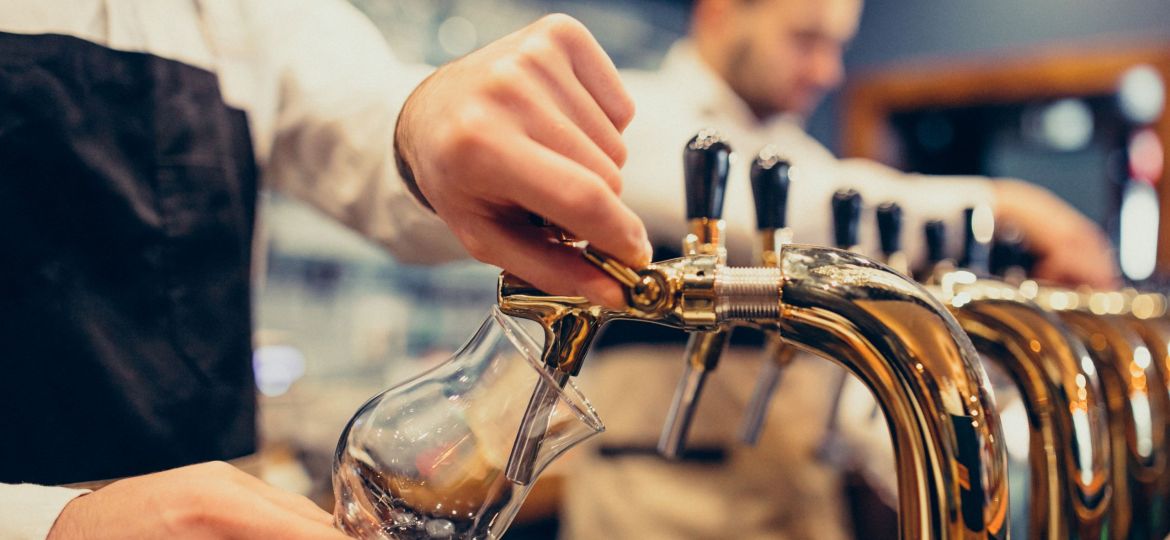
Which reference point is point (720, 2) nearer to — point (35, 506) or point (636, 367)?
point (636, 367)

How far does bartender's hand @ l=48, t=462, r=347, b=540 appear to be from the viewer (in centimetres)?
36

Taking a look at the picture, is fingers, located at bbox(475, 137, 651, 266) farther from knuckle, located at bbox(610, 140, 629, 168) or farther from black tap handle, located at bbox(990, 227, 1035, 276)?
black tap handle, located at bbox(990, 227, 1035, 276)

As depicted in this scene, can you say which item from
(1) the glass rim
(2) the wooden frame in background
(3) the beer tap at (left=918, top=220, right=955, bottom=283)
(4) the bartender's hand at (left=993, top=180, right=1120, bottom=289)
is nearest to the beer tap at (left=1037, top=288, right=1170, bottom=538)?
(3) the beer tap at (left=918, top=220, right=955, bottom=283)

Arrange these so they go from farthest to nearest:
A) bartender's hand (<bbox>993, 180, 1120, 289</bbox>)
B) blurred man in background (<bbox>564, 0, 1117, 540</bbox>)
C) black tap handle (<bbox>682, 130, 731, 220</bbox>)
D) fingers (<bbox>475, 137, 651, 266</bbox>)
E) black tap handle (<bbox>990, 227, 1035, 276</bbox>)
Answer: blurred man in background (<bbox>564, 0, 1117, 540</bbox>), bartender's hand (<bbox>993, 180, 1120, 289</bbox>), black tap handle (<bbox>990, 227, 1035, 276</bbox>), black tap handle (<bbox>682, 130, 731, 220</bbox>), fingers (<bbox>475, 137, 651, 266</bbox>)

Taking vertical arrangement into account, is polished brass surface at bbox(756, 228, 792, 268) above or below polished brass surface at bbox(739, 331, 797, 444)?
above

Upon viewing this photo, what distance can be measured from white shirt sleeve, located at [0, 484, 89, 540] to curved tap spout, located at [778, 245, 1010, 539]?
0.37 metres

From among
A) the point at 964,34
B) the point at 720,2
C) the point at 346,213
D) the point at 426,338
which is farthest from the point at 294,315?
the point at 964,34

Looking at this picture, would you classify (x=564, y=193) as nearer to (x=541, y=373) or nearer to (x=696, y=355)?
(x=541, y=373)

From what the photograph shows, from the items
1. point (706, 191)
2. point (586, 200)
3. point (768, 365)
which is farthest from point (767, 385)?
point (586, 200)

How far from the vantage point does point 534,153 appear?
1.17 ft

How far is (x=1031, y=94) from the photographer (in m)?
3.28

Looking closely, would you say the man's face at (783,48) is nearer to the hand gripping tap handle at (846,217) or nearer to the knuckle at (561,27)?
the hand gripping tap handle at (846,217)

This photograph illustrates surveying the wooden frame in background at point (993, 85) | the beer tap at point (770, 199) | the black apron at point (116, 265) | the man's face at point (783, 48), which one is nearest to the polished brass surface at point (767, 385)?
the beer tap at point (770, 199)

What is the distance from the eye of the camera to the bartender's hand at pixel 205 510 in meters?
0.36
